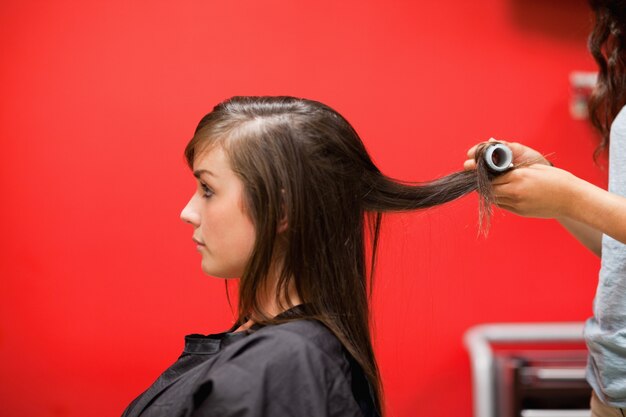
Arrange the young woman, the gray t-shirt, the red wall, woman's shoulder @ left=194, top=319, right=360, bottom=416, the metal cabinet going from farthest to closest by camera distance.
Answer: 1. the red wall
2. the metal cabinet
3. the gray t-shirt
4. the young woman
5. woman's shoulder @ left=194, top=319, right=360, bottom=416

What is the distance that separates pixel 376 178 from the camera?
1249mm

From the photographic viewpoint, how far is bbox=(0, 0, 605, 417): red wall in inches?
83.0

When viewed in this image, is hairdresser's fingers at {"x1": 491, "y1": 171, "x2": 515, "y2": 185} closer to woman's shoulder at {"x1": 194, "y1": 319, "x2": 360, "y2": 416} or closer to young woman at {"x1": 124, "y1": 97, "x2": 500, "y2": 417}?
young woman at {"x1": 124, "y1": 97, "x2": 500, "y2": 417}

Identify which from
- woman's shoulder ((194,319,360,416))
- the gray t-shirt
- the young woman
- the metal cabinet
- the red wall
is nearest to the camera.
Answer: woman's shoulder ((194,319,360,416))

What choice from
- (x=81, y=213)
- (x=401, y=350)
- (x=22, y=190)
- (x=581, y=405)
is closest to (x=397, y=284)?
(x=401, y=350)

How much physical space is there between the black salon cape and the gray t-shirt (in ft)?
1.64

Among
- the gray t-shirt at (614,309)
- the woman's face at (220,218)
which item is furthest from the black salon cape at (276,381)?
the gray t-shirt at (614,309)

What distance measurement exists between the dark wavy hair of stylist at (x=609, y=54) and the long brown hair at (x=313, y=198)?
0.54 meters

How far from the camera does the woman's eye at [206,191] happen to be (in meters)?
1.22

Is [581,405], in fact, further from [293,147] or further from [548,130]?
[293,147]

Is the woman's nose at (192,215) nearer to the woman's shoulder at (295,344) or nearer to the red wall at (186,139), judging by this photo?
the woman's shoulder at (295,344)

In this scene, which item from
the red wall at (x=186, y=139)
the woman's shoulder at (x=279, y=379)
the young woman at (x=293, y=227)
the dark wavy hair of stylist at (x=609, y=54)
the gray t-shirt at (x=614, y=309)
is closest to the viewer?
the woman's shoulder at (x=279, y=379)

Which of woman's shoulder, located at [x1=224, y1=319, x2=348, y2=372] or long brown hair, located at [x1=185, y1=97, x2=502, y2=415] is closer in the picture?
woman's shoulder, located at [x1=224, y1=319, x2=348, y2=372]

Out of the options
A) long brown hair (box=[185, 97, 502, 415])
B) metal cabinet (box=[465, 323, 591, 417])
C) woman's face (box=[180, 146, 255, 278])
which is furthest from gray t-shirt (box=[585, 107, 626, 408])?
woman's face (box=[180, 146, 255, 278])
